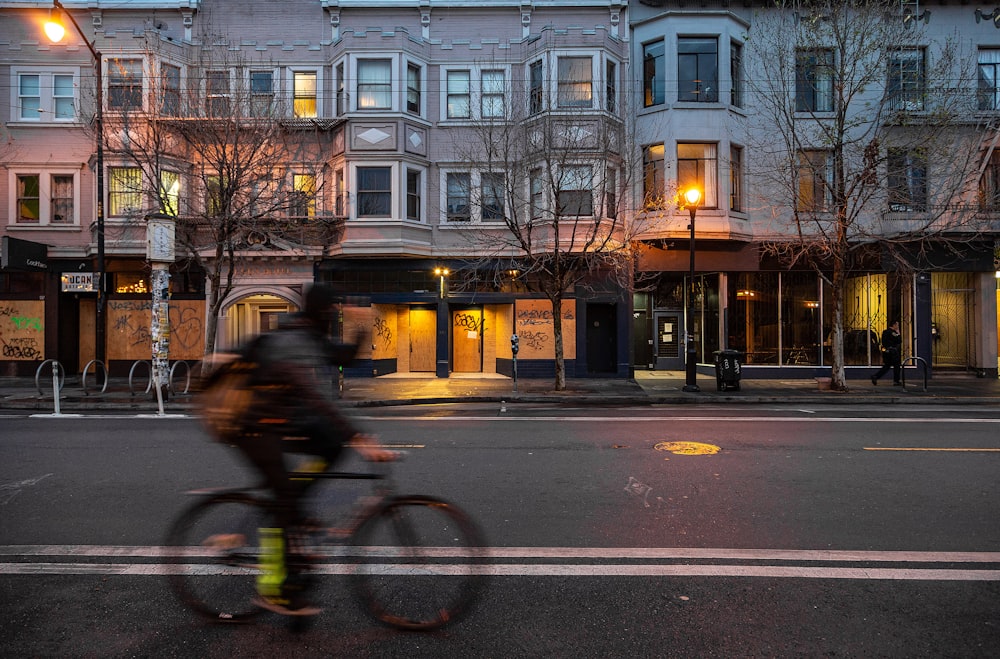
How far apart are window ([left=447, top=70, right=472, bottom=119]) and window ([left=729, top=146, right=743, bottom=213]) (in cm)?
882

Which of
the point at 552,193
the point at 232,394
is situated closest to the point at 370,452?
the point at 232,394

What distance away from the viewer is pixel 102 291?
16547 mm

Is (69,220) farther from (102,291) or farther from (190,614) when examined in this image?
(190,614)

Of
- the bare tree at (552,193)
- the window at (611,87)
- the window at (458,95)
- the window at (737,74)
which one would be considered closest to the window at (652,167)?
the bare tree at (552,193)

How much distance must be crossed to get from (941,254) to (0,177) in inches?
1214

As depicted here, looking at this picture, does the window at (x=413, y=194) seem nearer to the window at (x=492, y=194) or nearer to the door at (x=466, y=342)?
the window at (x=492, y=194)

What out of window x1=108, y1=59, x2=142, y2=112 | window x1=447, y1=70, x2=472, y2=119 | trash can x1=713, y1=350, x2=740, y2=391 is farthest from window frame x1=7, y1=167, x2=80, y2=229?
trash can x1=713, y1=350, x2=740, y2=391

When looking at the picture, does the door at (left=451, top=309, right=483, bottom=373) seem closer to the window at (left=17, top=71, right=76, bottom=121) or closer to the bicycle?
the window at (left=17, top=71, right=76, bottom=121)

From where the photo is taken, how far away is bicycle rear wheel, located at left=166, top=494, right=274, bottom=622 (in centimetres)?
353

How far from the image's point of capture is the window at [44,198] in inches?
818

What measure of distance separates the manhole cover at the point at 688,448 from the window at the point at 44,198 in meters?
21.2

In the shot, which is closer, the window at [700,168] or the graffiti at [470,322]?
the window at [700,168]

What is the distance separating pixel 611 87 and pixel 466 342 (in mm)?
9692

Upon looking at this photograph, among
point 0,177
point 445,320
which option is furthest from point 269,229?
point 0,177
